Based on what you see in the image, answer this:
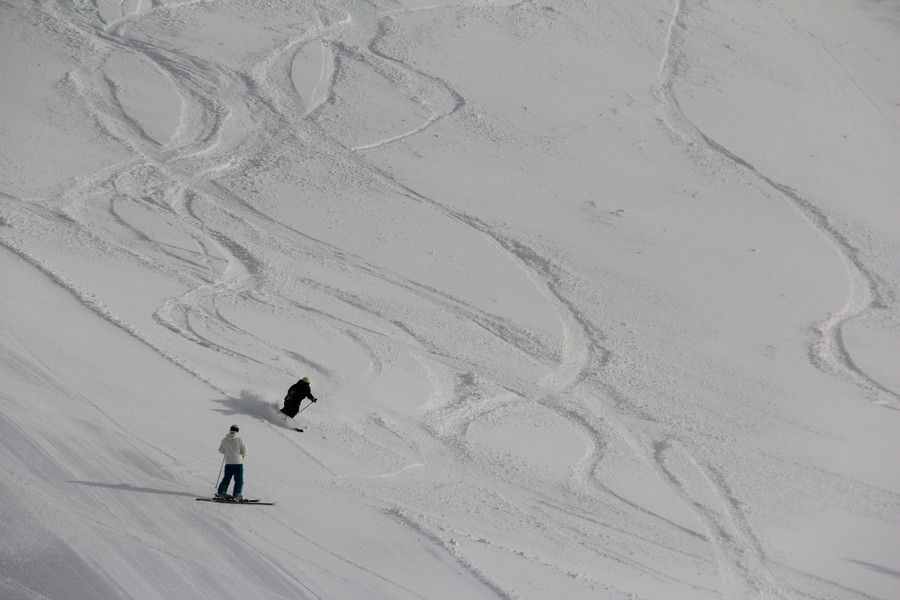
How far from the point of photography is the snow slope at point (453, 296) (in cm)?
1148

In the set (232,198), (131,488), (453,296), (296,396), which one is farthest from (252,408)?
(232,198)

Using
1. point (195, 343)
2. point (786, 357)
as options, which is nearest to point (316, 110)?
point (195, 343)

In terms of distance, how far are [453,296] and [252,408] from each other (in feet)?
15.3

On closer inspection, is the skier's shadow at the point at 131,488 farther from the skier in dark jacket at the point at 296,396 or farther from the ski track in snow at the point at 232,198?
the skier in dark jacket at the point at 296,396

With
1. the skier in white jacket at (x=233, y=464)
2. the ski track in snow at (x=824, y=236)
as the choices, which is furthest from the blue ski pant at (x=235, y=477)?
the ski track in snow at (x=824, y=236)

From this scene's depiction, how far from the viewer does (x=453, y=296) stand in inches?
679

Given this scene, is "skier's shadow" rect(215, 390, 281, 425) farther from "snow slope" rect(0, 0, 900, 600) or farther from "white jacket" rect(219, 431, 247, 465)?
"white jacket" rect(219, 431, 247, 465)

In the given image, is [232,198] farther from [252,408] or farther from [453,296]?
[252,408]

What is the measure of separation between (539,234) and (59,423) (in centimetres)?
914

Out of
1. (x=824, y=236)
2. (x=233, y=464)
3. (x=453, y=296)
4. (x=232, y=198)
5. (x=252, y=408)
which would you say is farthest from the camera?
(x=824, y=236)

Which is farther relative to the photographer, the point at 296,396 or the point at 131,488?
the point at 296,396

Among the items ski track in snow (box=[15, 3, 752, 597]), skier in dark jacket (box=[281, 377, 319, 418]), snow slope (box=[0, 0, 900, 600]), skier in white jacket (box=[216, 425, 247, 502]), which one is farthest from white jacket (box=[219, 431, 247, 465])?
skier in dark jacket (box=[281, 377, 319, 418])

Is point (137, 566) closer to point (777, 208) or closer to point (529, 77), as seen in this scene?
point (777, 208)

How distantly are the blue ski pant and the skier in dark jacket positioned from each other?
1.96m
